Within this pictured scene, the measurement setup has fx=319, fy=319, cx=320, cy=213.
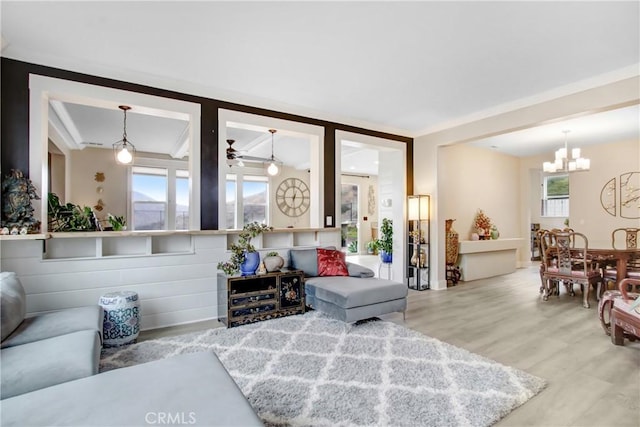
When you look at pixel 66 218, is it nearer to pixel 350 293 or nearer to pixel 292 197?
pixel 350 293

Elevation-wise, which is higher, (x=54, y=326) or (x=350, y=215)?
(x=350, y=215)

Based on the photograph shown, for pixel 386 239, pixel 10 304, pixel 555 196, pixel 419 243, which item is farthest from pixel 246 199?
pixel 555 196

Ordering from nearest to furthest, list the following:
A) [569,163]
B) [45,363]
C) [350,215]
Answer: [45,363]
[569,163]
[350,215]

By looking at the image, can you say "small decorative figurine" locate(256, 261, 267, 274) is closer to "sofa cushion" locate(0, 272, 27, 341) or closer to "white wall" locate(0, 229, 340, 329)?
"white wall" locate(0, 229, 340, 329)

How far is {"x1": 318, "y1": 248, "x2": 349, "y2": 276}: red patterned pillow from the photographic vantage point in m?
4.11

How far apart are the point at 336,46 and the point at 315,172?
2.06 m

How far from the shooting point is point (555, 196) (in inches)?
355

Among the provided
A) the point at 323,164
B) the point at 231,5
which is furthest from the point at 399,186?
the point at 231,5

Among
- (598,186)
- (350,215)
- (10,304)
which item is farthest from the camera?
(350,215)

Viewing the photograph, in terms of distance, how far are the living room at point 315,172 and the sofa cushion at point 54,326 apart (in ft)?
2.56

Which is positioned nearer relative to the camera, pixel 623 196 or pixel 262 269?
pixel 262 269

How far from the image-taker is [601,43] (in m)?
2.80

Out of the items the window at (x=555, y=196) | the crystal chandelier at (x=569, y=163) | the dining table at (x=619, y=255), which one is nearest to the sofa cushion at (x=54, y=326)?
the dining table at (x=619, y=255)

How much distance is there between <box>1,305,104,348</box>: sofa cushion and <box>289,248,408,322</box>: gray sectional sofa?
2.10 m
